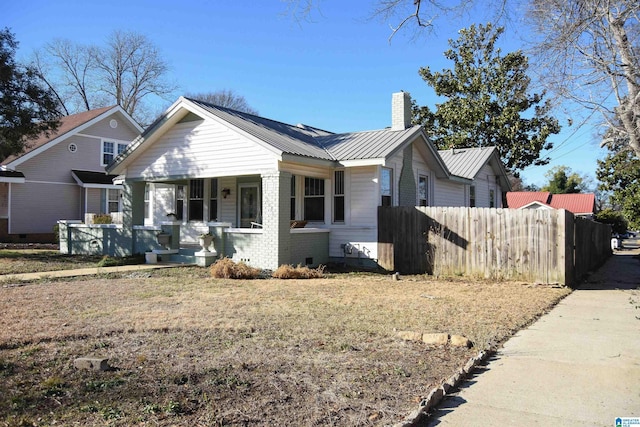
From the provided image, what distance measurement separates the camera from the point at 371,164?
14906mm

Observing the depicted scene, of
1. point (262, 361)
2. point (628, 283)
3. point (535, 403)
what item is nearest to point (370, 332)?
point (262, 361)

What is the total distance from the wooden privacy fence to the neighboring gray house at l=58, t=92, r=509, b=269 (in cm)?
78

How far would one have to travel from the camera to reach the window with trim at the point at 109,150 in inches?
1149

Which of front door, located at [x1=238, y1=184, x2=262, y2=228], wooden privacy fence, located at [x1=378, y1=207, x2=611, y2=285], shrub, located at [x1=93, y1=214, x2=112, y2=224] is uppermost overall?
front door, located at [x1=238, y1=184, x2=262, y2=228]

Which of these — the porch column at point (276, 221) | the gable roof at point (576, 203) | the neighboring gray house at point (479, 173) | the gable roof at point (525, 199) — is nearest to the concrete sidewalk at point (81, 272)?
the porch column at point (276, 221)

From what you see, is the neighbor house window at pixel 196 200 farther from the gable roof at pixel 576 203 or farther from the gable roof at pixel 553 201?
the gable roof at pixel 576 203

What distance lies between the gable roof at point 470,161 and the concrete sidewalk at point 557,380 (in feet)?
50.7

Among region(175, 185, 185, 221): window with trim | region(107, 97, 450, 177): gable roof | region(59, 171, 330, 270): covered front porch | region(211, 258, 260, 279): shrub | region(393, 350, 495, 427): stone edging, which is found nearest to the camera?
region(393, 350, 495, 427): stone edging

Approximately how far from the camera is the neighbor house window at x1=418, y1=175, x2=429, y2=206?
19094 mm

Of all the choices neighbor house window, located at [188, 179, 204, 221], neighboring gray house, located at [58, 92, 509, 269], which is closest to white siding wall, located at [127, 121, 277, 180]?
neighboring gray house, located at [58, 92, 509, 269]

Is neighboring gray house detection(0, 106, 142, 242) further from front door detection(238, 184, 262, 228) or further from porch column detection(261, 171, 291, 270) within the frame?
porch column detection(261, 171, 291, 270)

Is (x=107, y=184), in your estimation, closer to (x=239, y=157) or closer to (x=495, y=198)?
(x=239, y=157)

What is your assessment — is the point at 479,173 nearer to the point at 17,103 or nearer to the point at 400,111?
the point at 400,111

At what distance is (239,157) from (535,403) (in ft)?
39.3
